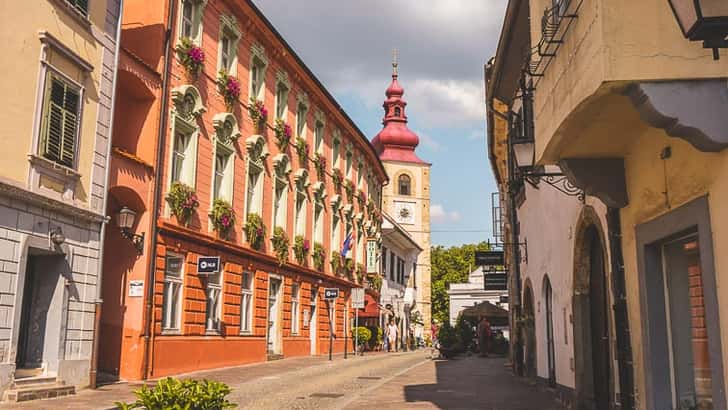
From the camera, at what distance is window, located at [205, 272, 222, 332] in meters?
21.0

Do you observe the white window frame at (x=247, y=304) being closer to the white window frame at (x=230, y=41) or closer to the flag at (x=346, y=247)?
the white window frame at (x=230, y=41)

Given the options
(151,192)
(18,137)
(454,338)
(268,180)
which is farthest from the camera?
(454,338)

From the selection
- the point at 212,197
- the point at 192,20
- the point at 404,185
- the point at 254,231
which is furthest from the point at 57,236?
the point at 404,185

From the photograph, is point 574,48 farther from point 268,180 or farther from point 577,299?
point 268,180

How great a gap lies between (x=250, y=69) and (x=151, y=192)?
766cm

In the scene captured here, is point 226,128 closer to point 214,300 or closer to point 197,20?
point 197,20

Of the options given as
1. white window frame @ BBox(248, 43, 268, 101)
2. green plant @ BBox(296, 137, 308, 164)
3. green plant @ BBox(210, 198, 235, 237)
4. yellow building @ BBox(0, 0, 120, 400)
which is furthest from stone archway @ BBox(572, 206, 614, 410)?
green plant @ BBox(296, 137, 308, 164)

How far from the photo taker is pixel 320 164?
104ft

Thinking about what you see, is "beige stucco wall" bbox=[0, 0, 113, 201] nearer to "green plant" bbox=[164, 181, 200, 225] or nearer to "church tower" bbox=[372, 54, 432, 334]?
"green plant" bbox=[164, 181, 200, 225]

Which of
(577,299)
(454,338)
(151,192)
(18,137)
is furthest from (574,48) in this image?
(454,338)

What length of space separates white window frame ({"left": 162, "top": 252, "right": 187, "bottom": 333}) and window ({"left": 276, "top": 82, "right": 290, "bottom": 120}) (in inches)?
369

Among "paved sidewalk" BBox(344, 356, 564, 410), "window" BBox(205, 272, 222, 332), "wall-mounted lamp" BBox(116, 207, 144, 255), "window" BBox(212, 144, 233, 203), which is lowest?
"paved sidewalk" BBox(344, 356, 564, 410)

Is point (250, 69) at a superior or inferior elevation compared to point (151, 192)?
superior

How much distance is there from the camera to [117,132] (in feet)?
60.7
